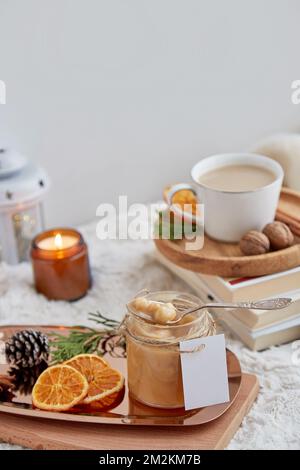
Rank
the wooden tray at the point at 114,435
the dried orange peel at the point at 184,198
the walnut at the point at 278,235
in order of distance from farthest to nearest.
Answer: the dried orange peel at the point at 184,198, the walnut at the point at 278,235, the wooden tray at the point at 114,435

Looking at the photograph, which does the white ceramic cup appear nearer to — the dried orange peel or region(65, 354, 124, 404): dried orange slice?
the dried orange peel

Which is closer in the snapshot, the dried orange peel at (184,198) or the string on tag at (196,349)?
the string on tag at (196,349)

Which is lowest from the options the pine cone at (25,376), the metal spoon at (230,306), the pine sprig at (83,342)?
the pine cone at (25,376)

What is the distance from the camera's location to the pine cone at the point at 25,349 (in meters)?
0.79

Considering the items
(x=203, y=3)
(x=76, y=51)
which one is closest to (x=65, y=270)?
(x=76, y=51)

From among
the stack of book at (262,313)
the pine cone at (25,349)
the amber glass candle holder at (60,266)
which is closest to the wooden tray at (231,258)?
the stack of book at (262,313)

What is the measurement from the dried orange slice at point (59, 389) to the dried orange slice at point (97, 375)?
0.5 inches

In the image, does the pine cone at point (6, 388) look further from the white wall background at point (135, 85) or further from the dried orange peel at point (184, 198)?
the white wall background at point (135, 85)

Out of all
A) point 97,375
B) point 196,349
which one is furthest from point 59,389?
A: point 196,349

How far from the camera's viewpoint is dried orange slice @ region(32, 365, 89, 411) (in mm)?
717

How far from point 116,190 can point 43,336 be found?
21.1 inches

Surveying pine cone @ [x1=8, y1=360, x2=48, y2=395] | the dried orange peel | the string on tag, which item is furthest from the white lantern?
the string on tag

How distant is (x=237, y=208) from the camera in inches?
36.1
